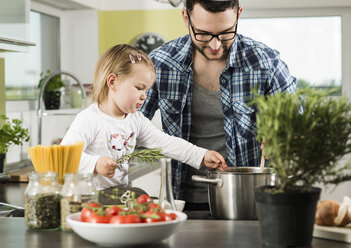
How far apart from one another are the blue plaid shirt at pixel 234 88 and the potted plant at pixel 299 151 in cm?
103

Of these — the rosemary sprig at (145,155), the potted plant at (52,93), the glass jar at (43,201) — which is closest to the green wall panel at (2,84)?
the potted plant at (52,93)

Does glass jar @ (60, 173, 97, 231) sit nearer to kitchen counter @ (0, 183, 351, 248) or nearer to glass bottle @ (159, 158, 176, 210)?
kitchen counter @ (0, 183, 351, 248)

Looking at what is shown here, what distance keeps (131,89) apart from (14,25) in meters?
1.12

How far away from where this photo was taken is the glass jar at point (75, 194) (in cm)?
116

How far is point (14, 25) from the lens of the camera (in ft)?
9.00

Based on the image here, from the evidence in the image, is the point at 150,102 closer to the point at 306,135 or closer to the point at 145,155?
the point at 145,155

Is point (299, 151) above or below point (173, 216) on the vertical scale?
above

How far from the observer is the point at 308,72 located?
16.1ft

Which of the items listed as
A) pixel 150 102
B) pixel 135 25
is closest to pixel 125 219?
pixel 150 102

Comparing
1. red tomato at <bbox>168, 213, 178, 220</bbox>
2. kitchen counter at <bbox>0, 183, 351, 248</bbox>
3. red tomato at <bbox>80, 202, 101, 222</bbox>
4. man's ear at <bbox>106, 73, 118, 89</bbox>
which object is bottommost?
kitchen counter at <bbox>0, 183, 351, 248</bbox>

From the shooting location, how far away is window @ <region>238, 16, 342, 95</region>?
4891 mm

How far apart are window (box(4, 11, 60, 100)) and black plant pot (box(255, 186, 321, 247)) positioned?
3.18m

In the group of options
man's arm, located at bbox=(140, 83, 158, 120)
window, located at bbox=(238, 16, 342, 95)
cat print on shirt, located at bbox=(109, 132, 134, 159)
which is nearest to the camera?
cat print on shirt, located at bbox=(109, 132, 134, 159)

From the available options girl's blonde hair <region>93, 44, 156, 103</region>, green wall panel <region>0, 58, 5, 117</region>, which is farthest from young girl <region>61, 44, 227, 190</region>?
green wall panel <region>0, 58, 5, 117</region>
